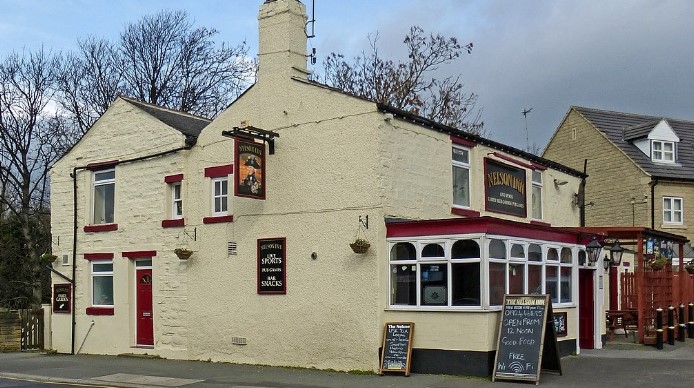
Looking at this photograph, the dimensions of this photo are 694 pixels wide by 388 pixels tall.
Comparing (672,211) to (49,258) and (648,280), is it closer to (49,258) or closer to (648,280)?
(648,280)

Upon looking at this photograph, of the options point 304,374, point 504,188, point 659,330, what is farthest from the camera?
point 504,188

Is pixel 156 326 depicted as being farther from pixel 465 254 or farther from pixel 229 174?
pixel 465 254

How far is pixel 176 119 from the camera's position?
22.3 metres

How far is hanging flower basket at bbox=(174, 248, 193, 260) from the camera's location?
63.4 ft

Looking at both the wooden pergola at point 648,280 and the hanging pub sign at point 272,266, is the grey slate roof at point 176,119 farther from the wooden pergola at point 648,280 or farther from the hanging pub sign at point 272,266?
the wooden pergola at point 648,280

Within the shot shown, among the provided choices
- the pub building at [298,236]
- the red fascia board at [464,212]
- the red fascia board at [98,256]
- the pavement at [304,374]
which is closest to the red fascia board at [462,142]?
the pub building at [298,236]

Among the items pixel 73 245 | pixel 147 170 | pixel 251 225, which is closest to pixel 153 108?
pixel 147 170

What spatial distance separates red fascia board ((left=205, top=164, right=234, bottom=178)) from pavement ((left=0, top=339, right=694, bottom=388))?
178 inches

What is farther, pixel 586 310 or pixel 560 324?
pixel 586 310

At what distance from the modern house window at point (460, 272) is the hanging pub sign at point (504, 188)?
3142 millimetres

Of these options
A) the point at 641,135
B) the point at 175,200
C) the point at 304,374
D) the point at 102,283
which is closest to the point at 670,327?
the point at 304,374

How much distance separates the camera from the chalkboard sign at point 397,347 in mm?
15773

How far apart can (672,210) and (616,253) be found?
1733 cm

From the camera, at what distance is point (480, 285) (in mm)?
15531
